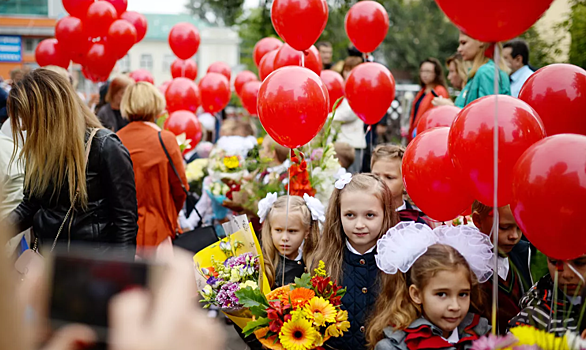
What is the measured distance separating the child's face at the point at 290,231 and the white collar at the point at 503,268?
3.96 ft

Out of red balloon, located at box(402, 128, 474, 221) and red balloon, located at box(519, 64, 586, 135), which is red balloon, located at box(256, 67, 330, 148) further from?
red balloon, located at box(519, 64, 586, 135)

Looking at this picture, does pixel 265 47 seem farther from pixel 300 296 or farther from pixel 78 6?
pixel 300 296

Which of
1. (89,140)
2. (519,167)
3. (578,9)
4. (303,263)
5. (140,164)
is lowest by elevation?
(303,263)

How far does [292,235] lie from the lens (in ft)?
12.3

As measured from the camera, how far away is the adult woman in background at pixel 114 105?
6281mm

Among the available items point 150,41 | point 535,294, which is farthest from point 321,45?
point 150,41

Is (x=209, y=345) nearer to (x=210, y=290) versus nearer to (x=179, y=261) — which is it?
(x=179, y=261)

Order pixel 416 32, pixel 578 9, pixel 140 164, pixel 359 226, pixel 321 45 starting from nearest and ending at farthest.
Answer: pixel 359 226 → pixel 140 164 → pixel 321 45 → pixel 578 9 → pixel 416 32

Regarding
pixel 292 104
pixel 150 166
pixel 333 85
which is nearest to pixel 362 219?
pixel 292 104

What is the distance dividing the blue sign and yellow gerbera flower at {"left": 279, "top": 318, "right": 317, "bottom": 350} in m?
9.36

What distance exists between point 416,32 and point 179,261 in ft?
118

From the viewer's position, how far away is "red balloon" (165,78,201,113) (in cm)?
771

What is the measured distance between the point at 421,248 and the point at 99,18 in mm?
5551

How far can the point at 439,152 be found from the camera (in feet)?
9.20
